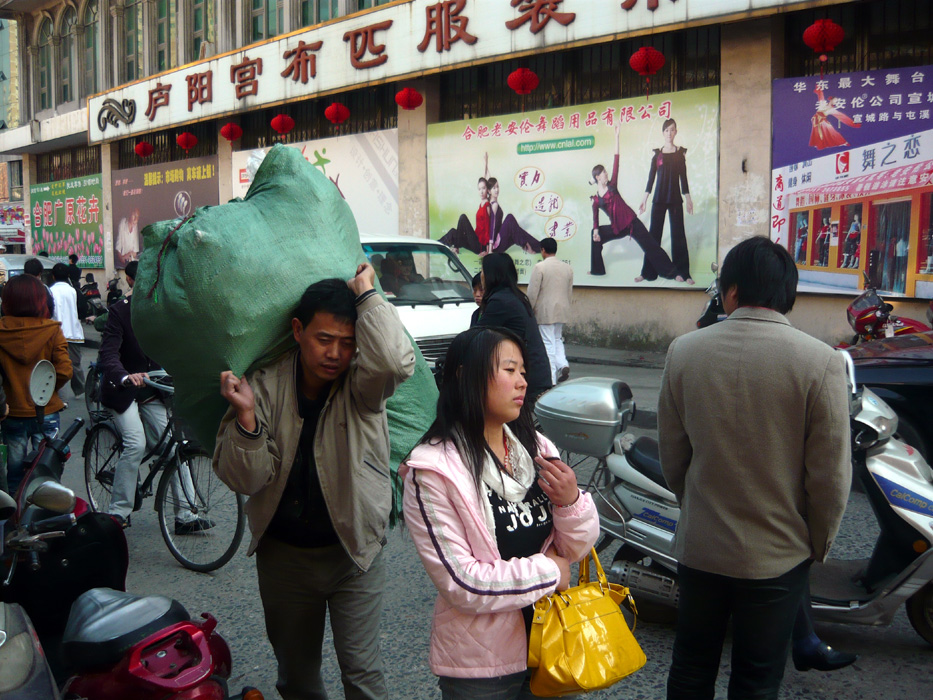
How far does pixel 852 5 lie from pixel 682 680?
33.7 feet

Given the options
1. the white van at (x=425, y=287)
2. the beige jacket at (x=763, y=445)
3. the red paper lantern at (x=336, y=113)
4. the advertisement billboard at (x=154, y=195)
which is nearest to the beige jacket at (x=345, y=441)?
the beige jacket at (x=763, y=445)

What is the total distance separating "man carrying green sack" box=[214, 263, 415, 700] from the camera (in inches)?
87.5

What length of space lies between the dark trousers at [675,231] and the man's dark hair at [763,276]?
992 centimetres

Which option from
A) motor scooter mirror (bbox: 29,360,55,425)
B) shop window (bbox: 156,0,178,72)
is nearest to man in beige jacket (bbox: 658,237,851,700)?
motor scooter mirror (bbox: 29,360,55,425)

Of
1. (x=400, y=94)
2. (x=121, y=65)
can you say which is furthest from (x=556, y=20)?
(x=121, y=65)

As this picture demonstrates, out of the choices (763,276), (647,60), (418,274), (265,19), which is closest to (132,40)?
(265,19)

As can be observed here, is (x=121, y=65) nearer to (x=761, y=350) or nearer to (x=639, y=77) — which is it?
(x=639, y=77)

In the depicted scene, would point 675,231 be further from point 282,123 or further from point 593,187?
point 282,123

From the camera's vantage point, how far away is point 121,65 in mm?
23859

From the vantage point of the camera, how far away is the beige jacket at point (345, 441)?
7.24 ft

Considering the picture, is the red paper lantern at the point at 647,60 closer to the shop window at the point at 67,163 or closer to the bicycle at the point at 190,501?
the bicycle at the point at 190,501

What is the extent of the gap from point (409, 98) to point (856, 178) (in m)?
7.17

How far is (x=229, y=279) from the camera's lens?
2.36 meters

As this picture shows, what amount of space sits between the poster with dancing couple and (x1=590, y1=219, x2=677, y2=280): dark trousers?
0.05 ft
